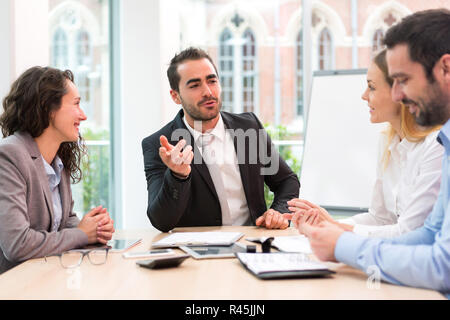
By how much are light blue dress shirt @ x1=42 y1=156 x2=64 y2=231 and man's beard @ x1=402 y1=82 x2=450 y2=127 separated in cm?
148

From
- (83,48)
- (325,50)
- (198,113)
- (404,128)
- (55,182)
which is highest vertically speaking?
(325,50)

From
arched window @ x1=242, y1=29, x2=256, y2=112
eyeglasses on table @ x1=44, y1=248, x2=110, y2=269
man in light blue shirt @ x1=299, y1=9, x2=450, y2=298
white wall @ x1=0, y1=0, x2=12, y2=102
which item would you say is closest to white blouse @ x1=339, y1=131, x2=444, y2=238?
man in light blue shirt @ x1=299, y1=9, x2=450, y2=298

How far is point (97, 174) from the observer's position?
4215 millimetres

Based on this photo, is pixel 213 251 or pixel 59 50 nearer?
pixel 213 251

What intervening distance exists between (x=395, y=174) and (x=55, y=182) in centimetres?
151

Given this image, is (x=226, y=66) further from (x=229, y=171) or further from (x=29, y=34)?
(x=29, y=34)

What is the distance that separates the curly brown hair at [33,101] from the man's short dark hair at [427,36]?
1.44m

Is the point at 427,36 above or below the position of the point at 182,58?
below

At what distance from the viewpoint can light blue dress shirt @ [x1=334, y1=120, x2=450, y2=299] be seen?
1.23 meters

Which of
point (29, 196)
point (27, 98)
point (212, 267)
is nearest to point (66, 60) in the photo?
point (27, 98)

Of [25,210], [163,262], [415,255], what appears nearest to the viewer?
[415,255]

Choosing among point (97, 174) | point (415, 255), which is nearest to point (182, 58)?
point (97, 174)

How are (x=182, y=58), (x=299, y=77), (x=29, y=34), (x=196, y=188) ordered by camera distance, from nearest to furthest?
1. (x=29, y=34)
2. (x=196, y=188)
3. (x=182, y=58)
4. (x=299, y=77)

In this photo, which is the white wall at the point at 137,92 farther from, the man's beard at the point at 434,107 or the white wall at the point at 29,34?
the man's beard at the point at 434,107
